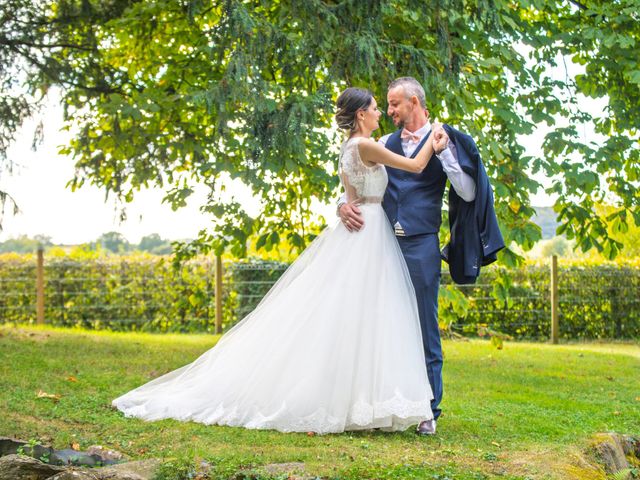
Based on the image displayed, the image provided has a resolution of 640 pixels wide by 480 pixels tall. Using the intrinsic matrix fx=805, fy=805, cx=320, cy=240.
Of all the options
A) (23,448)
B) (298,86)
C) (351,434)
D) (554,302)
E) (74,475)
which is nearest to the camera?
(74,475)

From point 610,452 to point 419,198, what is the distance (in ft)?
6.39

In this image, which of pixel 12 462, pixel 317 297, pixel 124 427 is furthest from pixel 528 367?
pixel 12 462

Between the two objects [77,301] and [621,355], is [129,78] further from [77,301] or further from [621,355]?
[621,355]

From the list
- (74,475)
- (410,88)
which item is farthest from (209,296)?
(74,475)

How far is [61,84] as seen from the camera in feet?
31.5

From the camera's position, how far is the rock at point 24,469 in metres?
3.55

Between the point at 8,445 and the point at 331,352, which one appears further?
the point at 331,352

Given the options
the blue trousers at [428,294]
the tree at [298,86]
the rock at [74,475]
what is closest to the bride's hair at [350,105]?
the blue trousers at [428,294]

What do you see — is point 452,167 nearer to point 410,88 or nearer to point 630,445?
point 410,88

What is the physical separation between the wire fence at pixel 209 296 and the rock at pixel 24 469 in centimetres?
Answer: 1130

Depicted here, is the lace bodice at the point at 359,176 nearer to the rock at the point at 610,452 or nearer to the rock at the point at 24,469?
the rock at the point at 610,452

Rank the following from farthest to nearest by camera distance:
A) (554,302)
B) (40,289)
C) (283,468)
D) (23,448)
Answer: (554,302), (40,289), (23,448), (283,468)

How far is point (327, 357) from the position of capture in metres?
4.79

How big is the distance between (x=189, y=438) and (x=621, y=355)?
9.50 m
